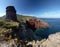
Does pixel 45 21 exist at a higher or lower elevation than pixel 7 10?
lower

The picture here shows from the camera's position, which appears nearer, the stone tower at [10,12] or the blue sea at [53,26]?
the stone tower at [10,12]

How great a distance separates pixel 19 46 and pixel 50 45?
11.4 ft

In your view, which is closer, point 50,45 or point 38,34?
point 50,45

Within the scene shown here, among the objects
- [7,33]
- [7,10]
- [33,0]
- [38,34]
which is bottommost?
[38,34]

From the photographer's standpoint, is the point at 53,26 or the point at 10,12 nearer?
the point at 10,12

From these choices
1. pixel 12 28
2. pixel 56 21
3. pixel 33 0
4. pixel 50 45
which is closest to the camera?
pixel 50 45

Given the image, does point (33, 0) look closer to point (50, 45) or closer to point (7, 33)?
point (7, 33)

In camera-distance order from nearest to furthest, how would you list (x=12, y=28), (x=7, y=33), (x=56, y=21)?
(x=7, y=33)
(x=12, y=28)
(x=56, y=21)

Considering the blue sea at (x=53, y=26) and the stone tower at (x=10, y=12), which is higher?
the stone tower at (x=10, y=12)

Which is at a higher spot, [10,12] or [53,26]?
[10,12]

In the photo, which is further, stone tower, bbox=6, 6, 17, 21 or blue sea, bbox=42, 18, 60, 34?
blue sea, bbox=42, 18, 60, 34

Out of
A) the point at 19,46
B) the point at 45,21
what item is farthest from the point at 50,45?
the point at 45,21

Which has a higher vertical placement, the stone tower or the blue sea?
the stone tower

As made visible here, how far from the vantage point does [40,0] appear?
31.8m
